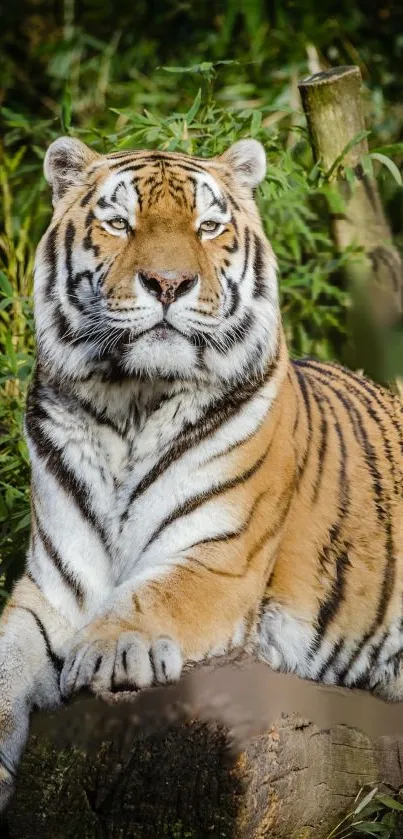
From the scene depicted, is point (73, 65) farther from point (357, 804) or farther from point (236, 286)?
point (357, 804)

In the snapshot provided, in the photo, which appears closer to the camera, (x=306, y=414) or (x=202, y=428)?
(x=202, y=428)

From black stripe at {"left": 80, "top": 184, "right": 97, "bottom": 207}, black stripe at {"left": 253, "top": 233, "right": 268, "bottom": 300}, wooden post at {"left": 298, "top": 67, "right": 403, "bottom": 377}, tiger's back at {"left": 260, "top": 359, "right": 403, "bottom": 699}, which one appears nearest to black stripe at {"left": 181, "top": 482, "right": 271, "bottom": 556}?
tiger's back at {"left": 260, "top": 359, "right": 403, "bottom": 699}

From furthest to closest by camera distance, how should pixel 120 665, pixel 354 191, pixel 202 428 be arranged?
pixel 354 191
pixel 202 428
pixel 120 665

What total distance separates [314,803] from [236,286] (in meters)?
1.18

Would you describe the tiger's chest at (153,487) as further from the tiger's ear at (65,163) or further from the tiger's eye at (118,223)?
the tiger's ear at (65,163)

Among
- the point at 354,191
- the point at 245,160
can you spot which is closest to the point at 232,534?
the point at 245,160

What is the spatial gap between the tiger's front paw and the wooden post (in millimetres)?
1954

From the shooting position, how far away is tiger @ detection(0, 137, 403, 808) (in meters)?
2.84

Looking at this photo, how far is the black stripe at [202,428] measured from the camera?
2986 millimetres

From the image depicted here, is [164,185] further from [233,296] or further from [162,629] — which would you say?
[162,629]

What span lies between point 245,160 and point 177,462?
851 mm

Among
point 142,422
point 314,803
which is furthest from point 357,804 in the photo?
point 142,422

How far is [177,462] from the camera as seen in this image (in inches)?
118

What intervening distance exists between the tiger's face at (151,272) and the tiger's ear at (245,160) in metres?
0.04
